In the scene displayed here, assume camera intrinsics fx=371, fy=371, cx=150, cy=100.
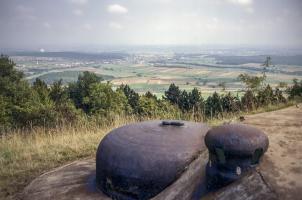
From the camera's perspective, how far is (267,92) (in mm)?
10844

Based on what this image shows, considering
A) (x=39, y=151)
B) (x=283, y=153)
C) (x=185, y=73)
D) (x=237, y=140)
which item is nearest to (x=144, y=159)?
(x=237, y=140)

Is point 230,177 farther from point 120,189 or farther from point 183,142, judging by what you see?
point 120,189

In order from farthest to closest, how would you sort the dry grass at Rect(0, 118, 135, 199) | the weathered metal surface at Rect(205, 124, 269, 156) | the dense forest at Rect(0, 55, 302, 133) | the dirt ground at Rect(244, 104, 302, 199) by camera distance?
the dense forest at Rect(0, 55, 302, 133) < the dry grass at Rect(0, 118, 135, 199) < the weathered metal surface at Rect(205, 124, 269, 156) < the dirt ground at Rect(244, 104, 302, 199)

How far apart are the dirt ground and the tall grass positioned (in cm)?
74

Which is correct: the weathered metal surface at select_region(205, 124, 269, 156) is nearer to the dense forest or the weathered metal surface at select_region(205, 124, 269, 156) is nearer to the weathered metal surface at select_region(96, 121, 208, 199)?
the weathered metal surface at select_region(96, 121, 208, 199)

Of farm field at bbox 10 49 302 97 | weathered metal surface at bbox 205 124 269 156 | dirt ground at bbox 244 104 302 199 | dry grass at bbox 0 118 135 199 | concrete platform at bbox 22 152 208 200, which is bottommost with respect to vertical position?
farm field at bbox 10 49 302 97

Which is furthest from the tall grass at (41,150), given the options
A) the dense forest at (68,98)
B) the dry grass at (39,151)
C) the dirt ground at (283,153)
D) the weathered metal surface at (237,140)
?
the dense forest at (68,98)

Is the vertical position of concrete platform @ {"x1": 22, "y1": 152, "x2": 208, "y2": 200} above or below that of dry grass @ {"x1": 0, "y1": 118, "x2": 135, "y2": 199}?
above

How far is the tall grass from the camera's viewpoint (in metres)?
5.66

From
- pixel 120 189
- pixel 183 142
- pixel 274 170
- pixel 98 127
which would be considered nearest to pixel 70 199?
pixel 120 189

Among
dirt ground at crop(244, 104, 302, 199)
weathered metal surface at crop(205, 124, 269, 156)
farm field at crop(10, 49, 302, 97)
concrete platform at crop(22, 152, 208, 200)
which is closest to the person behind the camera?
dirt ground at crop(244, 104, 302, 199)

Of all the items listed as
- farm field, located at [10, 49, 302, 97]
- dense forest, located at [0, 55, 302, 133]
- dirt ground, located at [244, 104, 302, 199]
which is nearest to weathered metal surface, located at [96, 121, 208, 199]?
dirt ground, located at [244, 104, 302, 199]

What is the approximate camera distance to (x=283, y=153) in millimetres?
3840

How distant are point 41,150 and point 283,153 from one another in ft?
14.9
